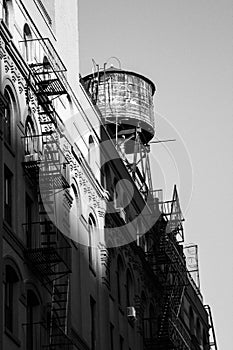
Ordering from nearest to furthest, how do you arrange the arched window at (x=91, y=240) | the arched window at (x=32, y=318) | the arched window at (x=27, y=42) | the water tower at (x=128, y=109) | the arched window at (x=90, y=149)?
the arched window at (x=32, y=318) < the arched window at (x=27, y=42) < the arched window at (x=91, y=240) < the arched window at (x=90, y=149) < the water tower at (x=128, y=109)

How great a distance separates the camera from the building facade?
41031 millimetres

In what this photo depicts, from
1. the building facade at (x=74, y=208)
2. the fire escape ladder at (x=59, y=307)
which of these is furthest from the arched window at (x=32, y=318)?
the fire escape ladder at (x=59, y=307)

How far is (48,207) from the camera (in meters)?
44.0

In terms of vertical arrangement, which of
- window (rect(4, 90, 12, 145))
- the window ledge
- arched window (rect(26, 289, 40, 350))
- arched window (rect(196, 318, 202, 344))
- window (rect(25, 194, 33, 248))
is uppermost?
arched window (rect(196, 318, 202, 344))

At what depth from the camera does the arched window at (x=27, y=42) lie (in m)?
44.9

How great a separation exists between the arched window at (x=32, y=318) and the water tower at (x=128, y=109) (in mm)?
22206

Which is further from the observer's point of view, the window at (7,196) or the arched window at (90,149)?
the arched window at (90,149)

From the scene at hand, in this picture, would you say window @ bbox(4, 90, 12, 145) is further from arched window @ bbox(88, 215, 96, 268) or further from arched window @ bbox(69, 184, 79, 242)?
arched window @ bbox(88, 215, 96, 268)

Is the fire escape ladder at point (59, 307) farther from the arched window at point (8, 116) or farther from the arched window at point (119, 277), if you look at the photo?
the arched window at point (119, 277)

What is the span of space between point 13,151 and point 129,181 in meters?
18.5

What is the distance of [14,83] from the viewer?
42.6 metres

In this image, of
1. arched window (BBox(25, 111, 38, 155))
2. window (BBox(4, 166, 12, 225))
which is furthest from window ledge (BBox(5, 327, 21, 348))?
arched window (BBox(25, 111, 38, 155))

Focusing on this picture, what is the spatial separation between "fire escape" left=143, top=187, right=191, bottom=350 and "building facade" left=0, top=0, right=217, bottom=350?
3.3 inches

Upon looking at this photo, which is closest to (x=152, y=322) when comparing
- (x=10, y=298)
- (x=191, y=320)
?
(x=191, y=320)
